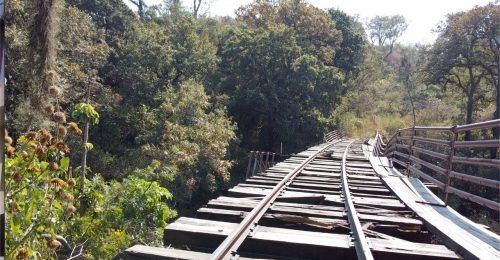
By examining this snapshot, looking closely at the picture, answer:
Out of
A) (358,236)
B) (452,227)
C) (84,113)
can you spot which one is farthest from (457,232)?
(84,113)

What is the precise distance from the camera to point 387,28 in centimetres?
9419

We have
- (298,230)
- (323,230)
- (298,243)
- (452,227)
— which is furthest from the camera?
(452,227)

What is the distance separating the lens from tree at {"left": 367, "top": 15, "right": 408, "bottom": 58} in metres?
92.5

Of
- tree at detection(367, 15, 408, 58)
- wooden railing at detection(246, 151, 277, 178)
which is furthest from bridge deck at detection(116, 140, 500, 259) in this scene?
tree at detection(367, 15, 408, 58)

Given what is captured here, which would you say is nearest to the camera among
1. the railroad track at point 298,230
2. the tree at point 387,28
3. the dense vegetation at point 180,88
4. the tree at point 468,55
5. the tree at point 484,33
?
the railroad track at point 298,230

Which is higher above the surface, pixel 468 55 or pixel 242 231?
pixel 468 55

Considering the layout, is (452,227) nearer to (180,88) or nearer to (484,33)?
(180,88)

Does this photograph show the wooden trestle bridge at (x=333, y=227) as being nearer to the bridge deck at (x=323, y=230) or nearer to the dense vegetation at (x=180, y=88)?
the bridge deck at (x=323, y=230)

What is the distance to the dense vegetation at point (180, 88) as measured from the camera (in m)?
9.93

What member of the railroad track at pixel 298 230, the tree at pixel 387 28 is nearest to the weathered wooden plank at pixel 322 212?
the railroad track at pixel 298 230

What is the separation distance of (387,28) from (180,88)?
77.8 metres

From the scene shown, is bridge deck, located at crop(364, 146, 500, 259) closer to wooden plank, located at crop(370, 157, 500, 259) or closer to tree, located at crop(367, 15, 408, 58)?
wooden plank, located at crop(370, 157, 500, 259)

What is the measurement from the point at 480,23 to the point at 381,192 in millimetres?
28815

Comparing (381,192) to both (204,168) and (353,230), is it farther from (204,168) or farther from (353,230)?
(204,168)
